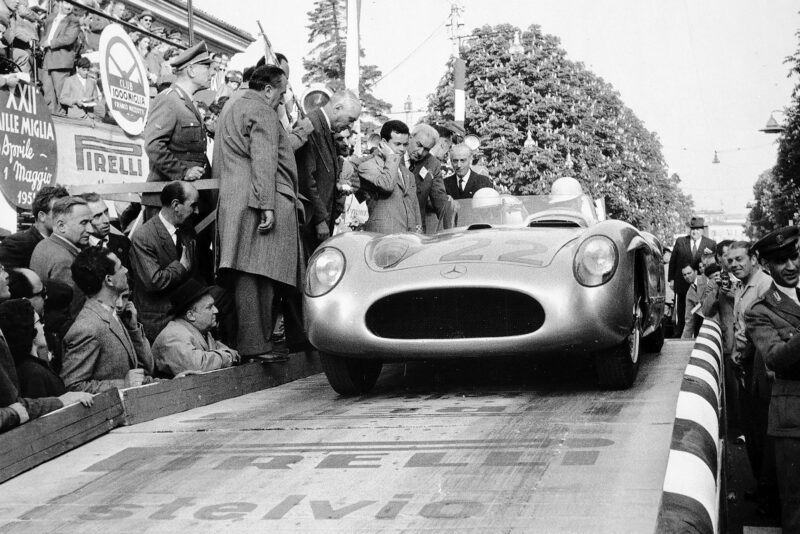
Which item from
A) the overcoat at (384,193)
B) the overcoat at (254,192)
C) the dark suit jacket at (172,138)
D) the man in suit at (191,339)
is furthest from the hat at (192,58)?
the man in suit at (191,339)

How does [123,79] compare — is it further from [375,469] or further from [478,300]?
[375,469]

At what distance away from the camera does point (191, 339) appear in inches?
243

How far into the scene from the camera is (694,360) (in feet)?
19.4

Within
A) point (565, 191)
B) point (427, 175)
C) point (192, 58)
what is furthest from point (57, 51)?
point (565, 191)

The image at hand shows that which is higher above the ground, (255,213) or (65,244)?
(255,213)

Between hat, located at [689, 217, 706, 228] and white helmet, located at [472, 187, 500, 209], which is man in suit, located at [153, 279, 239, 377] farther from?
hat, located at [689, 217, 706, 228]

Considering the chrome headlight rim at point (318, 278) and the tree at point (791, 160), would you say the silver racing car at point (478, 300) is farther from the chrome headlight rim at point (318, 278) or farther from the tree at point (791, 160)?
the tree at point (791, 160)

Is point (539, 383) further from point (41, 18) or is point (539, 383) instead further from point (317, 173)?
point (41, 18)

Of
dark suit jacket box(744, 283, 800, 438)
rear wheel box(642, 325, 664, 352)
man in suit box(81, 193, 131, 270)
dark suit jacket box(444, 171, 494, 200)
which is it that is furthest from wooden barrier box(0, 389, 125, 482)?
dark suit jacket box(444, 171, 494, 200)

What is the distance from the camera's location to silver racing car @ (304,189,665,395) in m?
5.31

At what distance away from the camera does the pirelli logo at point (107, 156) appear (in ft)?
27.7

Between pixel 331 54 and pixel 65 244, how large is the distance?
4763cm

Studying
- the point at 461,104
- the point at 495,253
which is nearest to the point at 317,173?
the point at 495,253

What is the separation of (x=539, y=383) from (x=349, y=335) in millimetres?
1205
